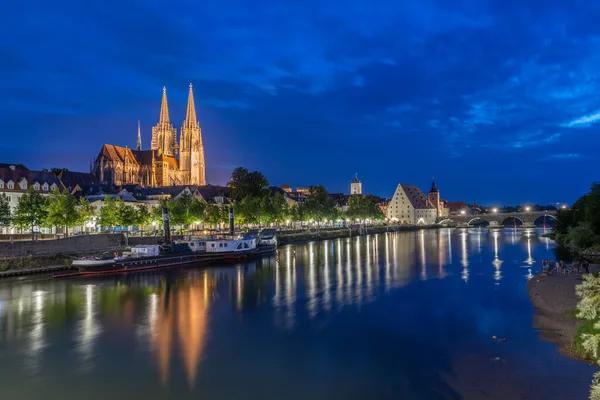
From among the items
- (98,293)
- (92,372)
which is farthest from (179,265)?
(92,372)

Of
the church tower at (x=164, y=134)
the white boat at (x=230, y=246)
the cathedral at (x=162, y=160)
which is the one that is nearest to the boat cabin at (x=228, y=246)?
the white boat at (x=230, y=246)

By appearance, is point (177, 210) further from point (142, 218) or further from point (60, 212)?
point (60, 212)

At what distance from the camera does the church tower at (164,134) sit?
174250mm

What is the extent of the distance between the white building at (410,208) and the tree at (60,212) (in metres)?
123

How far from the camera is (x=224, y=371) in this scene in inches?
714

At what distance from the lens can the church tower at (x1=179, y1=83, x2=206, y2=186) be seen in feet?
537

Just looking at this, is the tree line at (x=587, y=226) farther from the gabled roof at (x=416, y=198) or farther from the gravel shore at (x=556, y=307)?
the gabled roof at (x=416, y=198)

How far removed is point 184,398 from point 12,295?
2403 centimetres

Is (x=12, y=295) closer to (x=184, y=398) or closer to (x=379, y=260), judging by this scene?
(x=184, y=398)

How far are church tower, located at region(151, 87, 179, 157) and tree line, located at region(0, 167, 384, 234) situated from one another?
75.8 meters

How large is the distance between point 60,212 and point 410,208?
12749 cm

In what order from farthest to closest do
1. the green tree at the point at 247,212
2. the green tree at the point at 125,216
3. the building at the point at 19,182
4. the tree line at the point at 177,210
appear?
the green tree at the point at 247,212 → the green tree at the point at 125,216 → the building at the point at 19,182 → the tree line at the point at 177,210

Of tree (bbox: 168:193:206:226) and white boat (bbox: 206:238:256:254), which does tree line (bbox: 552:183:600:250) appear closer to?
white boat (bbox: 206:238:256:254)

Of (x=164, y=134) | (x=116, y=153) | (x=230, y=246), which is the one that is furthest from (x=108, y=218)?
(x=164, y=134)
